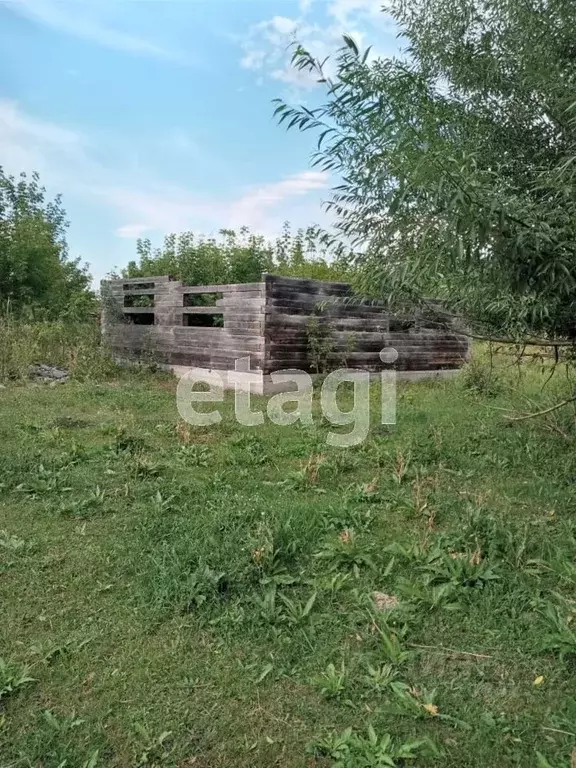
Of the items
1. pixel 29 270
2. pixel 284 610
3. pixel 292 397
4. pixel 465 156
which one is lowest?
pixel 284 610

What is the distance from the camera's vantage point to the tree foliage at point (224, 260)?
29.8 feet

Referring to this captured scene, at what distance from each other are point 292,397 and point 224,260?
12.6 ft

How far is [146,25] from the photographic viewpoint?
13.4 feet

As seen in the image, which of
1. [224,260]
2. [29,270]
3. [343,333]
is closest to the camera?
[343,333]

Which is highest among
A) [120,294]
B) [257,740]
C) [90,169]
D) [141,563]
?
[90,169]

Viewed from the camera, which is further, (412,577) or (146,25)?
(146,25)

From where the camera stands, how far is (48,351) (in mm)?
8305

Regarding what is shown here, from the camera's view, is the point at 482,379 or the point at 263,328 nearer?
the point at 263,328

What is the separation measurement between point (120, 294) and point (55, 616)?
7.90 metres

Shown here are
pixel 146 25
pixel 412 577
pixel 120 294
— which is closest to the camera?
pixel 412 577

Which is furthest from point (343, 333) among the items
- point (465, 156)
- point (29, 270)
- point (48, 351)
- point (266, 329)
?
point (29, 270)

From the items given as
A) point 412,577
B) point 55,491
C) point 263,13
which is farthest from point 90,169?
point 412,577

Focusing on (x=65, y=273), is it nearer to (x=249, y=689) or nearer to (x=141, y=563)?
(x=141, y=563)

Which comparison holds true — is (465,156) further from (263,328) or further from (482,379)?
(482,379)
